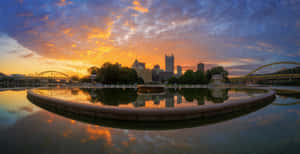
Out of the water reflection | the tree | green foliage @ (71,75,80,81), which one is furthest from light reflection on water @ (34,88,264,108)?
green foliage @ (71,75,80,81)

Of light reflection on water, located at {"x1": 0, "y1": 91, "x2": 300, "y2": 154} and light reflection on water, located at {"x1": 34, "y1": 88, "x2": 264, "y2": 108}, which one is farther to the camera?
light reflection on water, located at {"x1": 34, "y1": 88, "x2": 264, "y2": 108}

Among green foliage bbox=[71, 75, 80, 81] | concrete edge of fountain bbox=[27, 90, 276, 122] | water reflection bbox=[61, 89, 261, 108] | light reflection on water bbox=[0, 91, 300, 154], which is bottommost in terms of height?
light reflection on water bbox=[0, 91, 300, 154]

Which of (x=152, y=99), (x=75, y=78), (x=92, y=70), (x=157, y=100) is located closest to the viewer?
(x=157, y=100)

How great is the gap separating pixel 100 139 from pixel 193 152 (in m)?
3.15

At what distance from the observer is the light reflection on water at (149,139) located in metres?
4.57

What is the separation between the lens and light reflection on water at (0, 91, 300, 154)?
15.0ft

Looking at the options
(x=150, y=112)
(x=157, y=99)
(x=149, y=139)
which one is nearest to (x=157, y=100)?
(x=157, y=99)

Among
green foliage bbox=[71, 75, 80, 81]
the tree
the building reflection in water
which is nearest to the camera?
the building reflection in water

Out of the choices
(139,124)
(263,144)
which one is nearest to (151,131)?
(139,124)

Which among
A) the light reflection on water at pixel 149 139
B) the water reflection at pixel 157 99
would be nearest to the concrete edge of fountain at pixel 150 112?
the light reflection on water at pixel 149 139

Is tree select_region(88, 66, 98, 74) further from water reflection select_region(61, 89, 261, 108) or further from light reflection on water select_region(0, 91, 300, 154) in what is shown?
light reflection on water select_region(0, 91, 300, 154)

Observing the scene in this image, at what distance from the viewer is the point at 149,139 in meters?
5.23

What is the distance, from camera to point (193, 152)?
4.38m

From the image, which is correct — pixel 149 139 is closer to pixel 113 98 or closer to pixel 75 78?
pixel 113 98
